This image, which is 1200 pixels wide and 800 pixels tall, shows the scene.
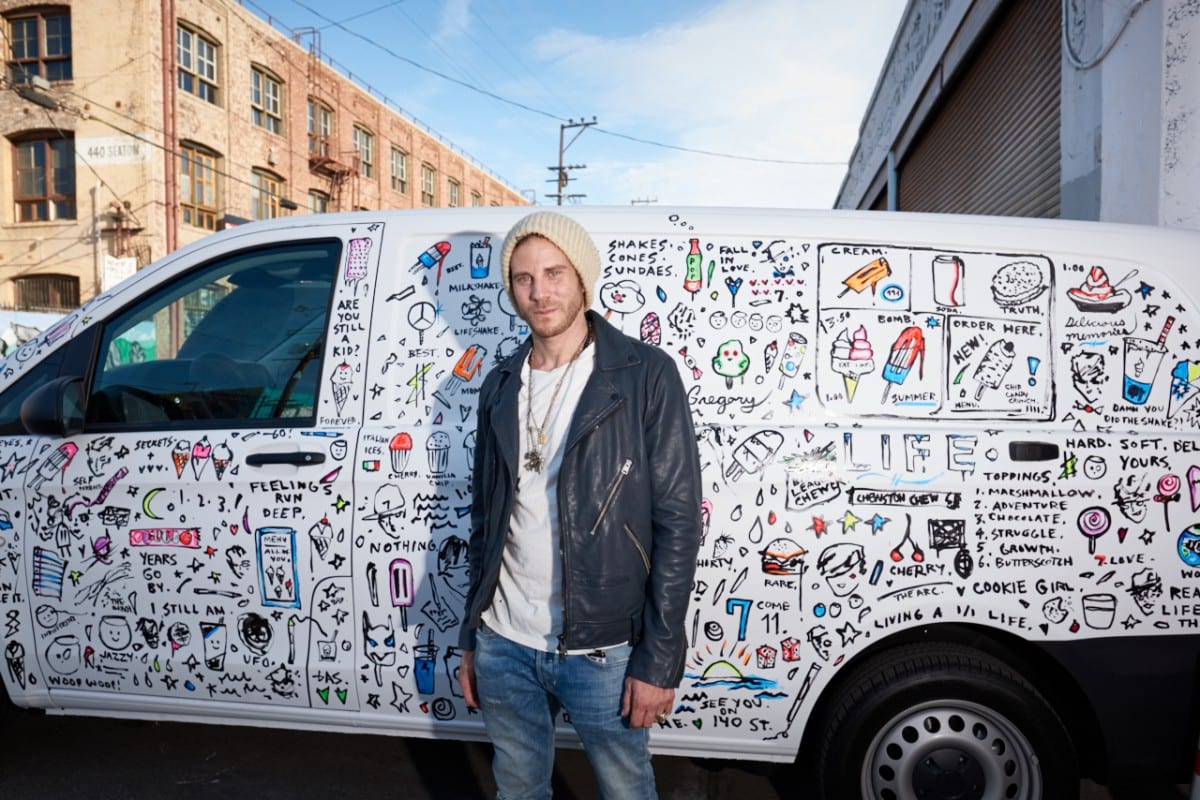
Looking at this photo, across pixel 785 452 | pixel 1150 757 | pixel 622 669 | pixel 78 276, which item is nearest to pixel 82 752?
pixel 622 669

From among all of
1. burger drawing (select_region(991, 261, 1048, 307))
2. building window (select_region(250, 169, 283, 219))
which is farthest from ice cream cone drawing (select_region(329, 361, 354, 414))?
building window (select_region(250, 169, 283, 219))

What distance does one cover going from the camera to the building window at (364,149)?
2872 centimetres

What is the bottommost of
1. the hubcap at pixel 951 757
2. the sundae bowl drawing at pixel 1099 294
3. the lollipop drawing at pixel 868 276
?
the hubcap at pixel 951 757

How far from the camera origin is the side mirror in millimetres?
2525

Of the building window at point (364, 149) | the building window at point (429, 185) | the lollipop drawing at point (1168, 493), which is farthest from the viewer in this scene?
the building window at point (429, 185)

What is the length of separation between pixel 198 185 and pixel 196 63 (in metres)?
3.32

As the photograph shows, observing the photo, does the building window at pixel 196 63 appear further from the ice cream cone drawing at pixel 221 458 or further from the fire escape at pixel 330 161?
the ice cream cone drawing at pixel 221 458

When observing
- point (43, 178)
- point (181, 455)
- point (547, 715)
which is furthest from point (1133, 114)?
point (43, 178)

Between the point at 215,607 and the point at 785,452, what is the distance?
195cm

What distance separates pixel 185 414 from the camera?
271cm

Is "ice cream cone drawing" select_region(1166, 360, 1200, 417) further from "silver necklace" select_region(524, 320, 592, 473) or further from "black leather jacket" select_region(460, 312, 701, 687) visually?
"silver necklace" select_region(524, 320, 592, 473)

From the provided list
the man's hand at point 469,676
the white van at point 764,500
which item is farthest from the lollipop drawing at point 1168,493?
the man's hand at point 469,676

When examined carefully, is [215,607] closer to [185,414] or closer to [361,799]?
[185,414]

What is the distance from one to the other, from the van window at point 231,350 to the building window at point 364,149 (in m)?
27.9
